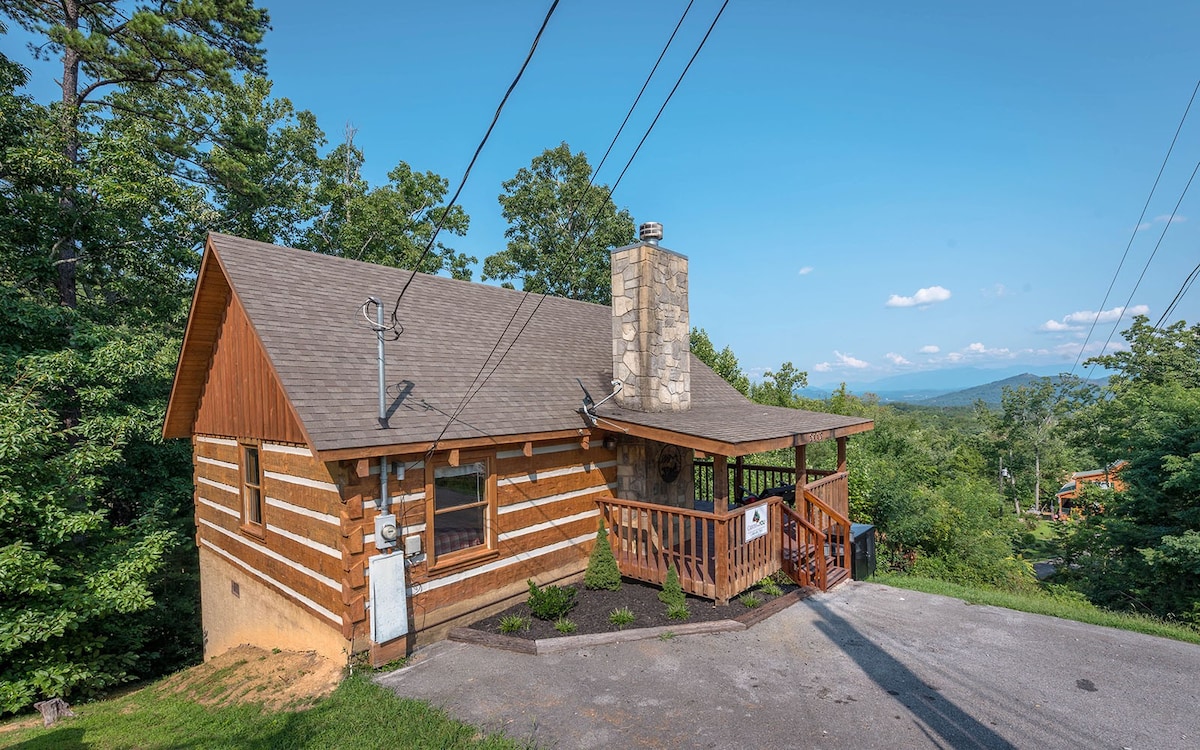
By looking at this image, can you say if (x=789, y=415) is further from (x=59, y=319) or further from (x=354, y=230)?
(x=354, y=230)

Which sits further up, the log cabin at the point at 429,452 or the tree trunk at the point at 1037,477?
the log cabin at the point at 429,452

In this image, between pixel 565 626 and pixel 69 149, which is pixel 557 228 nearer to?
pixel 69 149

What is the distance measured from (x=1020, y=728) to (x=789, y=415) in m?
6.41

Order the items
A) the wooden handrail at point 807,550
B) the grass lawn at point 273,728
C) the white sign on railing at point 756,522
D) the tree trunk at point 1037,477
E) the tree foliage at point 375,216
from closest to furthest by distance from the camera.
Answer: the grass lawn at point 273,728 < the white sign on railing at point 756,522 < the wooden handrail at point 807,550 < the tree foliage at point 375,216 < the tree trunk at point 1037,477

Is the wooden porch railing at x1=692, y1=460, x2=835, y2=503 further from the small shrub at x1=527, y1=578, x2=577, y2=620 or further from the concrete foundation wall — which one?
the concrete foundation wall

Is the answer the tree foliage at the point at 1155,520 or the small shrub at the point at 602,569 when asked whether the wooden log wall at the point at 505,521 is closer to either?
the small shrub at the point at 602,569

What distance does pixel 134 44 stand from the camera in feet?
46.5

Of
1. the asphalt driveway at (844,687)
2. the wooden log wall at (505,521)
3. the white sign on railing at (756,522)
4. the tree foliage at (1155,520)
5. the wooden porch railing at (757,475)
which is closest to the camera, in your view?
the asphalt driveway at (844,687)

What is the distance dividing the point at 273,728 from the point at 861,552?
9.38 meters

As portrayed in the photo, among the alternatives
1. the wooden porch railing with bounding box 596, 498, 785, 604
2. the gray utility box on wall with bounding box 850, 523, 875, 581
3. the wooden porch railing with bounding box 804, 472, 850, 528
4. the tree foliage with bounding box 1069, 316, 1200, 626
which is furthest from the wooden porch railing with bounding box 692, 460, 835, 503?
the tree foliage with bounding box 1069, 316, 1200, 626

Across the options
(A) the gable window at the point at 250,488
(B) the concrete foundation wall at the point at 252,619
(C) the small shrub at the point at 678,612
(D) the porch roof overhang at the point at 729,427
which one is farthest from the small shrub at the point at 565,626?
(A) the gable window at the point at 250,488

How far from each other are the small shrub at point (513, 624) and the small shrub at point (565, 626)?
43cm

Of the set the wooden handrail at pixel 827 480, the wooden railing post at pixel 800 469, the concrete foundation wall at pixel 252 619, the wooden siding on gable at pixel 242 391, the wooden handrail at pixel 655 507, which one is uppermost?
the wooden siding on gable at pixel 242 391

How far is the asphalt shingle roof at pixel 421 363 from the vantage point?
676 centimetres
